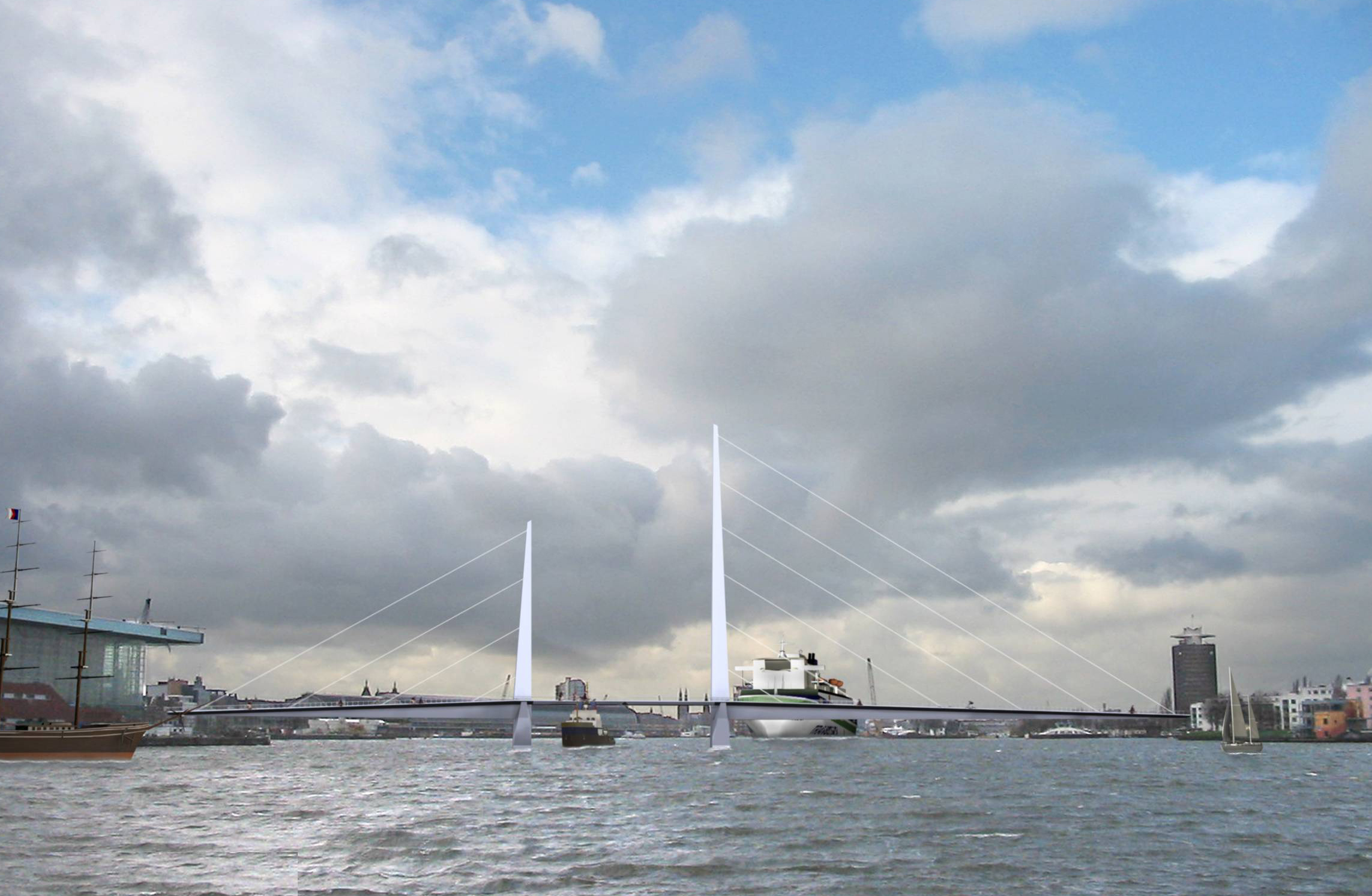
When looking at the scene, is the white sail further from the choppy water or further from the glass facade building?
the glass facade building

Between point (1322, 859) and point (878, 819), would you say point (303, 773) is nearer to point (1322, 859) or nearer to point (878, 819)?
point (878, 819)

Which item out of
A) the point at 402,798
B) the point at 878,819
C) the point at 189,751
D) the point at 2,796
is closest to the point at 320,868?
the point at 878,819

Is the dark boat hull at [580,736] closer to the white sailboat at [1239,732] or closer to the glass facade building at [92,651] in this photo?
the glass facade building at [92,651]

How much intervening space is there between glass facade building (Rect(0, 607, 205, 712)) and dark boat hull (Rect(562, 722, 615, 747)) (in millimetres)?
53814

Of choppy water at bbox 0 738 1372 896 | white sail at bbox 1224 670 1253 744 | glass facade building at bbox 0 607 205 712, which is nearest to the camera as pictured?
choppy water at bbox 0 738 1372 896

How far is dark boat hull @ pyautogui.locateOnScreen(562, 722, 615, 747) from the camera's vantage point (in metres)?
120

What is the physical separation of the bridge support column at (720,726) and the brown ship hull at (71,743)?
41950 mm

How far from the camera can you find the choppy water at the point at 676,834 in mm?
21375

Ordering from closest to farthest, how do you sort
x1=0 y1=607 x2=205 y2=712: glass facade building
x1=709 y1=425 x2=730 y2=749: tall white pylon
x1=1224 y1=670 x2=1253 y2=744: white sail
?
x1=709 y1=425 x2=730 y2=749: tall white pylon → x1=1224 y1=670 x2=1253 y2=744: white sail → x1=0 y1=607 x2=205 y2=712: glass facade building

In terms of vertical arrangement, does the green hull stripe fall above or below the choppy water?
below

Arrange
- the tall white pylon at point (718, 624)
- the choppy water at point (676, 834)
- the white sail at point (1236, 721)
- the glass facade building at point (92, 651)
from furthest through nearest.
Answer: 1. the glass facade building at point (92, 651)
2. the white sail at point (1236, 721)
3. the tall white pylon at point (718, 624)
4. the choppy water at point (676, 834)

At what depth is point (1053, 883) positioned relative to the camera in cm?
2131

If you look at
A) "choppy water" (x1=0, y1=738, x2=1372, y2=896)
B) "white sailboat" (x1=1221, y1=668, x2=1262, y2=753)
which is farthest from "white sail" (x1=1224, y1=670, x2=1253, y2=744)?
"choppy water" (x1=0, y1=738, x2=1372, y2=896)

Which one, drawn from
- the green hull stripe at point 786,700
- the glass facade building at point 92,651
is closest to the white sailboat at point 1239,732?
the green hull stripe at point 786,700
